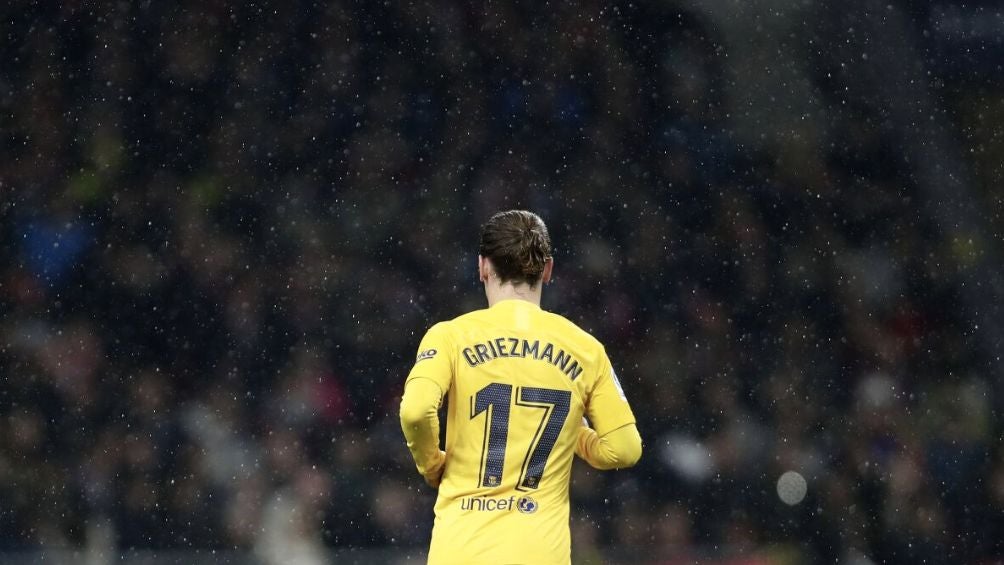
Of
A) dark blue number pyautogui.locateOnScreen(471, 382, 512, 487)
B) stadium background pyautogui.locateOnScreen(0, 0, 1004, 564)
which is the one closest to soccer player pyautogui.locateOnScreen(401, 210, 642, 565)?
dark blue number pyautogui.locateOnScreen(471, 382, 512, 487)

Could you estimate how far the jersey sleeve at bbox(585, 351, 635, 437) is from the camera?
187 cm

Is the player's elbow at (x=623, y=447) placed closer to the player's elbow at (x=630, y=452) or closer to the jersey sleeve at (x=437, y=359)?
the player's elbow at (x=630, y=452)

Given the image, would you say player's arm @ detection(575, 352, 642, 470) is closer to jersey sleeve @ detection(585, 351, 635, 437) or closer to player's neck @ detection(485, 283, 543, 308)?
jersey sleeve @ detection(585, 351, 635, 437)

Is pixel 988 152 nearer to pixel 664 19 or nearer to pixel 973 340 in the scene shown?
pixel 973 340

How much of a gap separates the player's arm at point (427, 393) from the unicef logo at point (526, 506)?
0.50ft

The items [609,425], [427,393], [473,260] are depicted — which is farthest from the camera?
[473,260]

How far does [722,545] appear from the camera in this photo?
487 centimetres

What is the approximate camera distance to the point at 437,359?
1782 millimetres

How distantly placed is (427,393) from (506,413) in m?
0.12

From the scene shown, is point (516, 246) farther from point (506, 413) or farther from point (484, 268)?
point (506, 413)

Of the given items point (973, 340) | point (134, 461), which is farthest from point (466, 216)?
point (973, 340)

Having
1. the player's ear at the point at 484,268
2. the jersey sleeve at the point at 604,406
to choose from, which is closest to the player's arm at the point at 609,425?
the jersey sleeve at the point at 604,406

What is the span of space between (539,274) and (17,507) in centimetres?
389

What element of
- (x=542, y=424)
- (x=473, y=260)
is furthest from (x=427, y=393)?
(x=473, y=260)
